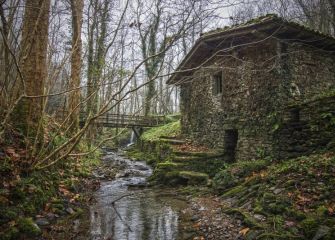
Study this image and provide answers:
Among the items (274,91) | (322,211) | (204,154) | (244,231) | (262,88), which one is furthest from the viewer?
(204,154)

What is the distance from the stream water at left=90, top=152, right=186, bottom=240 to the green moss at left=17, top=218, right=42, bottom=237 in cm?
86

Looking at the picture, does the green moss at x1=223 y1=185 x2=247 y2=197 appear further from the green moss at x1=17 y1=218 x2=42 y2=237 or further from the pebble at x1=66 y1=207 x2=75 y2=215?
the green moss at x1=17 y1=218 x2=42 y2=237

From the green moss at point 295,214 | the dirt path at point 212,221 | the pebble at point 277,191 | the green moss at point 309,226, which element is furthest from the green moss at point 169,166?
the green moss at point 309,226

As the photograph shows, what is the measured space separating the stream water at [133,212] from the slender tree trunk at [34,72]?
2.06 meters

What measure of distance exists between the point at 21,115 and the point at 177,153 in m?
6.09

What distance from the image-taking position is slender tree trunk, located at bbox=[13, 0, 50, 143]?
555 centimetres

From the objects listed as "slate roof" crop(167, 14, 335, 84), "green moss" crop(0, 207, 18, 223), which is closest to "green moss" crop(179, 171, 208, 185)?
"slate roof" crop(167, 14, 335, 84)

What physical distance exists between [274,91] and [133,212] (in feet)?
17.4

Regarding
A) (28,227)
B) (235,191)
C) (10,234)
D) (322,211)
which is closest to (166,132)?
(235,191)

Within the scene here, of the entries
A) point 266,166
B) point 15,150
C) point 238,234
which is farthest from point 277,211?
point 15,150

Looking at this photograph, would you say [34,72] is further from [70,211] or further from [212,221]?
[212,221]

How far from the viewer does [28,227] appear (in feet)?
13.4

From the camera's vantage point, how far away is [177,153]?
34.7 ft

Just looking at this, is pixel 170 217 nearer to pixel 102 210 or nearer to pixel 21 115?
pixel 102 210
